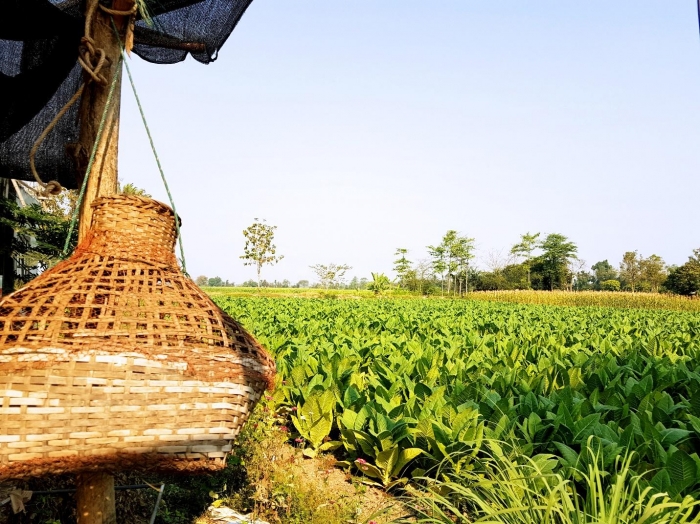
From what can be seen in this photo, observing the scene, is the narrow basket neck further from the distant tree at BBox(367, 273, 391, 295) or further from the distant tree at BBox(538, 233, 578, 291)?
the distant tree at BBox(538, 233, 578, 291)

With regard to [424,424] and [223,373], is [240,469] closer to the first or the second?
[424,424]

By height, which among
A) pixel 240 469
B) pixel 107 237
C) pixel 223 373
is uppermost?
pixel 107 237

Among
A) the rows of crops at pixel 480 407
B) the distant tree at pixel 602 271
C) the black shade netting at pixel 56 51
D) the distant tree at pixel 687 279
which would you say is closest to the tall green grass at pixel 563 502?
the rows of crops at pixel 480 407

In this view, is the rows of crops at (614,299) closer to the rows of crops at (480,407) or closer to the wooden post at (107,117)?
the rows of crops at (480,407)

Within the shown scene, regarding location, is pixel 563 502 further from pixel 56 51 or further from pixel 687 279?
pixel 687 279

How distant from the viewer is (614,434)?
2.76m

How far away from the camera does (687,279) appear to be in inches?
1953

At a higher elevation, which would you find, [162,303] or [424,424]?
[162,303]

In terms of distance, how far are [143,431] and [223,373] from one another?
21 cm

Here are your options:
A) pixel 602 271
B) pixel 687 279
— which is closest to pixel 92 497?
pixel 687 279

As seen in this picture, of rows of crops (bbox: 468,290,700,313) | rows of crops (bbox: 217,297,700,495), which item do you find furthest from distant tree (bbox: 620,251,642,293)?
rows of crops (bbox: 217,297,700,495)

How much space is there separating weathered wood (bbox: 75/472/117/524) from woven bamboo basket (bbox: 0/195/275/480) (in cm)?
60

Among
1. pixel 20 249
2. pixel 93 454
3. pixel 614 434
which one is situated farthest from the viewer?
pixel 20 249

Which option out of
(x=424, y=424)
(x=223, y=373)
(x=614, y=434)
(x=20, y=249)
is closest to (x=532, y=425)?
(x=614, y=434)
